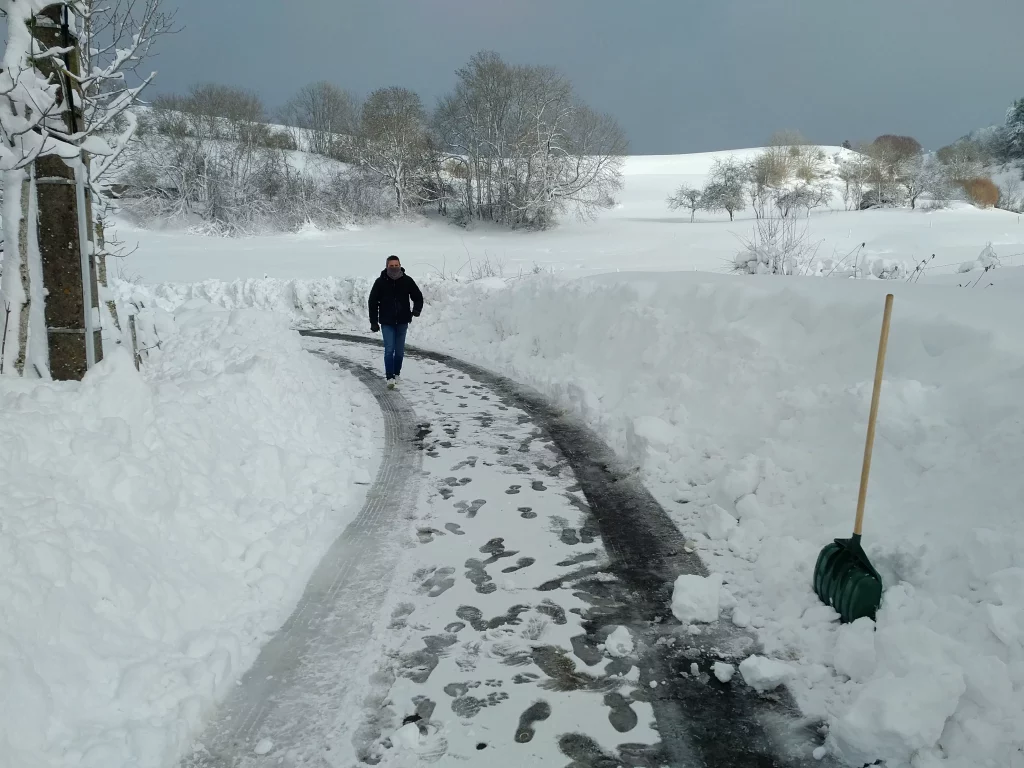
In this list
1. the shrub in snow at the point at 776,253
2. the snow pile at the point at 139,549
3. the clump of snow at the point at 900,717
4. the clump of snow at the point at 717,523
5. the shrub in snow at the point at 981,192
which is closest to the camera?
the clump of snow at the point at 900,717

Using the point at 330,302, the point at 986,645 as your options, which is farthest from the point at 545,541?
the point at 330,302

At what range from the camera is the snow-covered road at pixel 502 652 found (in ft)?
9.39

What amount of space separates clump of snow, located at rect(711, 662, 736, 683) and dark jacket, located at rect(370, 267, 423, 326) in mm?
7079

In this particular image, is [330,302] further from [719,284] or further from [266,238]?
[266,238]

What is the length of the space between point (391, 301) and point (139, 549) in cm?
624

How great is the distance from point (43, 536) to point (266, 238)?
37.1 meters

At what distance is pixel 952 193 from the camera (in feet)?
138

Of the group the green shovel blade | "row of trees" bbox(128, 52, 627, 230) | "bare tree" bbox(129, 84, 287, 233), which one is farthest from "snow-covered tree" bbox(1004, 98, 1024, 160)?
the green shovel blade

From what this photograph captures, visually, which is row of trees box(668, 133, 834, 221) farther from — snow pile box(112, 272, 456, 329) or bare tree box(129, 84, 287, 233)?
snow pile box(112, 272, 456, 329)

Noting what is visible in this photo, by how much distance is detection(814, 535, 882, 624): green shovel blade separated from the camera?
11.2ft

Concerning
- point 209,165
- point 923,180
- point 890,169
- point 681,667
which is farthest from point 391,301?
point 890,169

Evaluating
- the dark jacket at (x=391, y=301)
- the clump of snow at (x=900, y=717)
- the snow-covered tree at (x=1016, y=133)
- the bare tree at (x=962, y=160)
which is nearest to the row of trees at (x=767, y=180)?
the bare tree at (x=962, y=160)

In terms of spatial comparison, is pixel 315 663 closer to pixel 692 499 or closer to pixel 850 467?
pixel 692 499

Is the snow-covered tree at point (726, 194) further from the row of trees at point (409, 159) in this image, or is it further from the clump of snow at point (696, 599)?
the clump of snow at point (696, 599)
